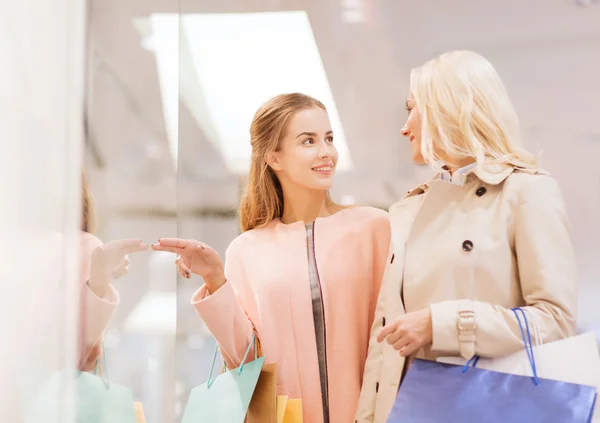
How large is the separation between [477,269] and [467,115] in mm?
320

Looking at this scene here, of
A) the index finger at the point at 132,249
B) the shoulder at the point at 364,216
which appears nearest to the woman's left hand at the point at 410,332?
→ the shoulder at the point at 364,216

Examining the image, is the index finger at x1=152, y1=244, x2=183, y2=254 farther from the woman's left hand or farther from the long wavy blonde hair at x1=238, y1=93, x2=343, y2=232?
the woman's left hand

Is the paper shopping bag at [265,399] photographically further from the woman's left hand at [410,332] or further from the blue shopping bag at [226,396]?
the woman's left hand at [410,332]

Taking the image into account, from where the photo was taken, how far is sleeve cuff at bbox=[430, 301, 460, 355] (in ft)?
4.74

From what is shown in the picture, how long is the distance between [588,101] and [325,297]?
72 centimetres

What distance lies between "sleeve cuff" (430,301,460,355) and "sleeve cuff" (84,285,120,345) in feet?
2.45

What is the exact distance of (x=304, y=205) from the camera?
1.72m

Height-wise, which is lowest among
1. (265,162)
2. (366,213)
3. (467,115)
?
(366,213)

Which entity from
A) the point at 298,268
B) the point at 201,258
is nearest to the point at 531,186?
the point at 298,268

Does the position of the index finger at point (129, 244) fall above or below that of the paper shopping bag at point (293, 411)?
above

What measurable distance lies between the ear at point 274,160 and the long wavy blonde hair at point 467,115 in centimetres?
34

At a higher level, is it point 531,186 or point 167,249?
point 531,186

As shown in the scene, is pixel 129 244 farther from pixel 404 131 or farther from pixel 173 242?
pixel 404 131

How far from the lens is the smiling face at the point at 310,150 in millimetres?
1691
